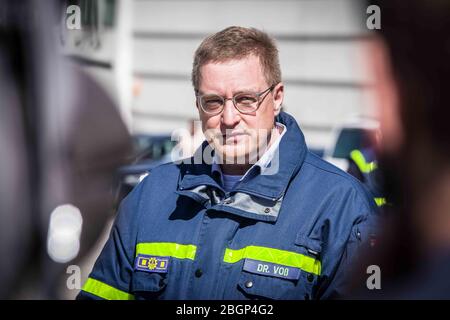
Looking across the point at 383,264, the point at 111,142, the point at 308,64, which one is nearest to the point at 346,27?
the point at 308,64

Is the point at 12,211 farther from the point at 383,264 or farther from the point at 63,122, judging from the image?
the point at 383,264

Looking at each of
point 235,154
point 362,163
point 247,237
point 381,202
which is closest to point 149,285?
point 247,237

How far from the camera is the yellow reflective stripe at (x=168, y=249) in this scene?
1.79m

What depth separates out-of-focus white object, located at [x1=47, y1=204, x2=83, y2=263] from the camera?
8.40 feet

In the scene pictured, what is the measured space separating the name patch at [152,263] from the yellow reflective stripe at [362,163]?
98 centimetres

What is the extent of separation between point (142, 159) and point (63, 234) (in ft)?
2.49

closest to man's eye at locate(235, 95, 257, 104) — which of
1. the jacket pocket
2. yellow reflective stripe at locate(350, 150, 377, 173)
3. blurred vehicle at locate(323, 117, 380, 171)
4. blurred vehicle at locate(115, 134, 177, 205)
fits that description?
the jacket pocket

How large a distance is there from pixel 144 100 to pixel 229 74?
2.42 meters

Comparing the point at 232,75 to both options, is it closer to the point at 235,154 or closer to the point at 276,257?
the point at 235,154

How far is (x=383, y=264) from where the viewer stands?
34.7 inches

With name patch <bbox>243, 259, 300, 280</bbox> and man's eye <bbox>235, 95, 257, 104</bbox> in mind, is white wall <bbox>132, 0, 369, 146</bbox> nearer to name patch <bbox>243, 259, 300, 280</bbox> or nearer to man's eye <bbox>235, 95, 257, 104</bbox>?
man's eye <bbox>235, 95, 257, 104</bbox>

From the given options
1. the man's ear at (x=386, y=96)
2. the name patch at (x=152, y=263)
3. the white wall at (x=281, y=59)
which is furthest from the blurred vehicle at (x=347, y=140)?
the man's ear at (x=386, y=96)

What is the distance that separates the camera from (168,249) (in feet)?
5.99

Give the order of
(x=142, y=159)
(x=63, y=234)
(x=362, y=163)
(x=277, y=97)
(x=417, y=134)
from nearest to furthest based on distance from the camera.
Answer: (x=417, y=134)
(x=277, y=97)
(x=63, y=234)
(x=362, y=163)
(x=142, y=159)
